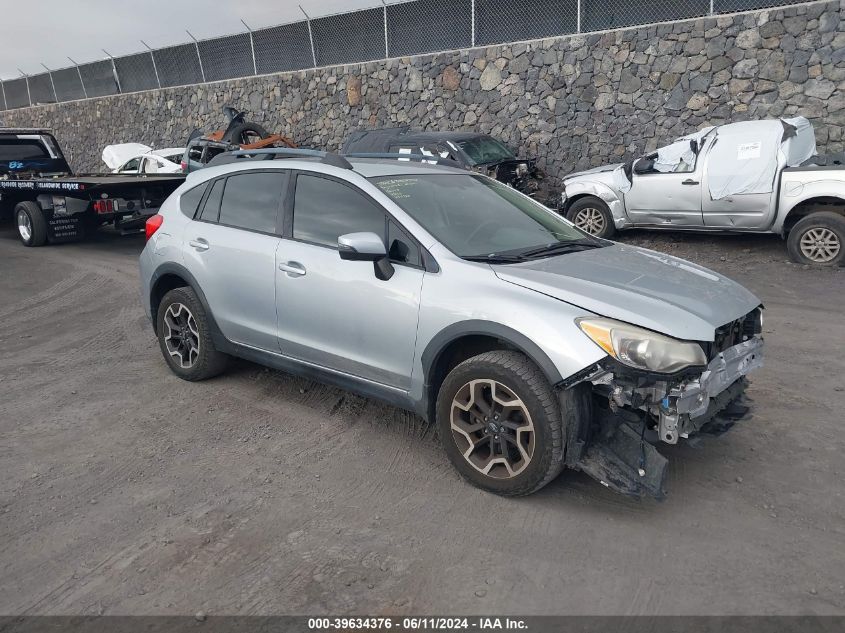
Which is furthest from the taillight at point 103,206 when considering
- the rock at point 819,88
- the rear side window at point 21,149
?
the rock at point 819,88

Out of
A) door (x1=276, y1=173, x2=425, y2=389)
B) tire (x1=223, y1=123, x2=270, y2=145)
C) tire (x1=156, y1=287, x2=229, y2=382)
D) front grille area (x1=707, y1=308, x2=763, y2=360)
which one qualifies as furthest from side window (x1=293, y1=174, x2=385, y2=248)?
tire (x1=223, y1=123, x2=270, y2=145)

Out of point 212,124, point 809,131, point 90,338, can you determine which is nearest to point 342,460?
point 90,338

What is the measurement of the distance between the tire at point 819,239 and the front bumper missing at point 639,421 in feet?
21.7

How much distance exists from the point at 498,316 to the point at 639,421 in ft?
2.82

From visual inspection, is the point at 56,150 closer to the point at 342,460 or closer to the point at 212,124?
the point at 212,124

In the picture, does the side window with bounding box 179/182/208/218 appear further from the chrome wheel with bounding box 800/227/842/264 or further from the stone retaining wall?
the stone retaining wall

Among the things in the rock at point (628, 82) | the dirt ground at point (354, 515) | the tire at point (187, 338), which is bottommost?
the dirt ground at point (354, 515)

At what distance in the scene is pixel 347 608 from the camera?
284 cm

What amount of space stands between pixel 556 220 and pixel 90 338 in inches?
186

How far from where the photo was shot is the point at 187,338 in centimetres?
542

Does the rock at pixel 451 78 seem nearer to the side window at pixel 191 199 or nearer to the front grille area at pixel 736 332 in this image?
the side window at pixel 191 199

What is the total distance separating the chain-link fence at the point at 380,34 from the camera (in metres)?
14.4

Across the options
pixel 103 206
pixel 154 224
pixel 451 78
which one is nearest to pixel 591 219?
pixel 451 78

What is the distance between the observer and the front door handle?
4.42 metres
